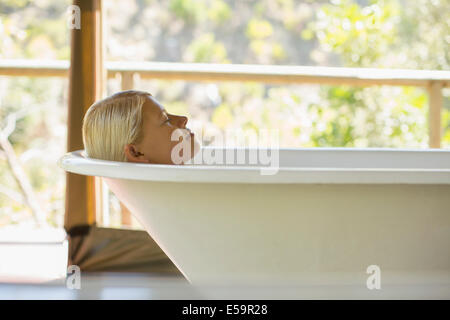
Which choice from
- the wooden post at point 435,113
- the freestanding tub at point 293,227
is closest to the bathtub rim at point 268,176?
the freestanding tub at point 293,227

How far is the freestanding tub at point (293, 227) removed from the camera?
1312 mm

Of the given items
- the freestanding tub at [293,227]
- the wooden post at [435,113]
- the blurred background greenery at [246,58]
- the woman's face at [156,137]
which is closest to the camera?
the freestanding tub at [293,227]

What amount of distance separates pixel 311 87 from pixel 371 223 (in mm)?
5840

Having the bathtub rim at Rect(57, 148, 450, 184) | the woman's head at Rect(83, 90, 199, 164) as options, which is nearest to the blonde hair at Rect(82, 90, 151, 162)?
the woman's head at Rect(83, 90, 199, 164)

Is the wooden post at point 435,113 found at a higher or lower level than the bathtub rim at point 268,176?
higher

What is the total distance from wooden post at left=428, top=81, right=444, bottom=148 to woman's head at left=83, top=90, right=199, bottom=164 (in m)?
1.75

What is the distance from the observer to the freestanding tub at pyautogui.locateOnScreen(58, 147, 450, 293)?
1312 mm

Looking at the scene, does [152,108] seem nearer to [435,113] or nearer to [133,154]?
[133,154]

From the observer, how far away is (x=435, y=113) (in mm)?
2732

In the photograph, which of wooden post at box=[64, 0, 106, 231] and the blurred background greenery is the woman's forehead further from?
the blurred background greenery

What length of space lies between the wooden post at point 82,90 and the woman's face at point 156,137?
0.83 meters

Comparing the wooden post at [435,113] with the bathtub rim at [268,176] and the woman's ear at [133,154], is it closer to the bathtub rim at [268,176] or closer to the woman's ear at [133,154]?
the bathtub rim at [268,176]
